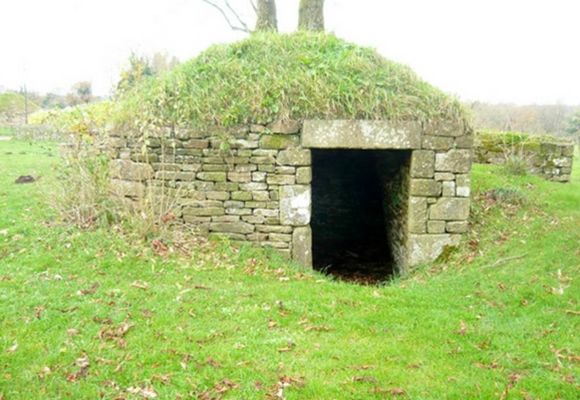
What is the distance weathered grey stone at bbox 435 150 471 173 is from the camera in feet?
22.1

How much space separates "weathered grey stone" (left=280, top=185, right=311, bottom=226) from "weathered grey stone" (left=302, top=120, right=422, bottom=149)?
2.08ft

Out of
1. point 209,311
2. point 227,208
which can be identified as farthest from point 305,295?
point 227,208

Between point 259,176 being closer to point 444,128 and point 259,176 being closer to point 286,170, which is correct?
point 286,170

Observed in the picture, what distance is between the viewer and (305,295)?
539 centimetres

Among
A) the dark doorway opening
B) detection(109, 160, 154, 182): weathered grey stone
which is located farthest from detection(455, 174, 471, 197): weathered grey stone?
detection(109, 160, 154, 182): weathered grey stone

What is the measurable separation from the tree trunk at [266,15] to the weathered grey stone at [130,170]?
603cm

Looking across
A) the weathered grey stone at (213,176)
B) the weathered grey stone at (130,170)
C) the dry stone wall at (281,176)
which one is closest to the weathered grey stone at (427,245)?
the dry stone wall at (281,176)

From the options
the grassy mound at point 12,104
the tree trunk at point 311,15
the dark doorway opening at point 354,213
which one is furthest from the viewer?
the grassy mound at point 12,104

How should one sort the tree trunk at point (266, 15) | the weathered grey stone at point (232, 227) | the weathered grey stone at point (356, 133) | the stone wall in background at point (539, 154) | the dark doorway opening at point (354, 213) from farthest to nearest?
the tree trunk at point (266, 15) → the stone wall in background at point (539, 154) → the dark doorway opening at point (354, 213) → the weathered grey stone at point (232, 227) → the weathered grey stone at point (356, 133)

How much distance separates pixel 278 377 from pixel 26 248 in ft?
13.7

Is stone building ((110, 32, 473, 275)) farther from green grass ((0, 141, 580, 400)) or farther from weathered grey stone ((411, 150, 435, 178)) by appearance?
green grass ((0, 141, 580, 400))

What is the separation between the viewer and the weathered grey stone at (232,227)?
6898 millimetres

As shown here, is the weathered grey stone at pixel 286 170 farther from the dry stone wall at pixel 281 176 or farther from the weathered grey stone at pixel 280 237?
the weathered grey stone at pixel 280 237

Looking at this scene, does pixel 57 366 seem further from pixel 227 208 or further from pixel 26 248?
pixel 227 208
